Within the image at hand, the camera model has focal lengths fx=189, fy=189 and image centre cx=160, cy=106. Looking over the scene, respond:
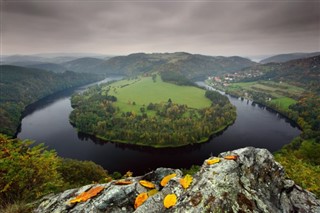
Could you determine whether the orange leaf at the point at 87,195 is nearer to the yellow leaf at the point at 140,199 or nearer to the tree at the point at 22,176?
the yellow leaf at the point at 140,199

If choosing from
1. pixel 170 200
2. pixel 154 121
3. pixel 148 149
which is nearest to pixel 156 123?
pixel 154 121

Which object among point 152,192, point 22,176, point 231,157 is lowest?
point 22,176

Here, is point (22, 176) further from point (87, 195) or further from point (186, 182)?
point (186, 182)

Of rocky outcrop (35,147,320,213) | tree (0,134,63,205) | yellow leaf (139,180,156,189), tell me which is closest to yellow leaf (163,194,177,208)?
rocky outcrop (35,147,320,213)

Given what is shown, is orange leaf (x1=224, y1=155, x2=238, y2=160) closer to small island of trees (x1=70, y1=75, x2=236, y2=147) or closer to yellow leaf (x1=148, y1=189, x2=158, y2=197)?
yellow leaf (x1=148, y1=189, x2=158, y2=197)

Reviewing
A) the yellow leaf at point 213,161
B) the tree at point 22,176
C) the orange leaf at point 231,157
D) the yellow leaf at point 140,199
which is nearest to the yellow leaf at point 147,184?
the yellow leaf at point 140,199

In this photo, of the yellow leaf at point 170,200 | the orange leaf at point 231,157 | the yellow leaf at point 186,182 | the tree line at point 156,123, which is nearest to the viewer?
the yellow leaf at point 170,200
